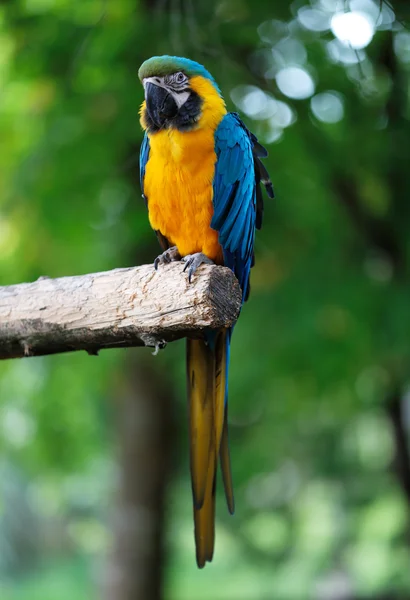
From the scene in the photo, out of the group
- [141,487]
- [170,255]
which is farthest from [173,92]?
[141,487]

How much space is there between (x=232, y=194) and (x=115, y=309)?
1.57 ft

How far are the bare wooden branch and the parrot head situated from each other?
0.42 metres

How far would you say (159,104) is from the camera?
1.71m

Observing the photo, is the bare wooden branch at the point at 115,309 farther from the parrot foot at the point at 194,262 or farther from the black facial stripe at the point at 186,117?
the black facial stripe at the point at 186,117

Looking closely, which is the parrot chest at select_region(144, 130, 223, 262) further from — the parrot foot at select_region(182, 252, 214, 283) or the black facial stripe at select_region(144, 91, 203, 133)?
the parrot foot at select_region(182, 252, 214, 283)

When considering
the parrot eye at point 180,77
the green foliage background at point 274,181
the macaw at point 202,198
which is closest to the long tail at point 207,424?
the macaw at point 202,198

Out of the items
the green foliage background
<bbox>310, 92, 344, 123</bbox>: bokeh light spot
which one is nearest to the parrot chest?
the green foliage background

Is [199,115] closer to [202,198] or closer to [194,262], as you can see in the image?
[202,198]

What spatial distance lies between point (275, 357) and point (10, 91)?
1.80m

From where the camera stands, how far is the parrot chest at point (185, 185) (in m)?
1.76

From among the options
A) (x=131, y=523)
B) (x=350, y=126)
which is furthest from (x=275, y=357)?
(x=131, y=523)

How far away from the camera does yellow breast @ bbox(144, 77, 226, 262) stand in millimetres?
1757

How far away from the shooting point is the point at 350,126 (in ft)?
9.45

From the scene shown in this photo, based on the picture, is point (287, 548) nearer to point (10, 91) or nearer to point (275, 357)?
point (275, 357)
